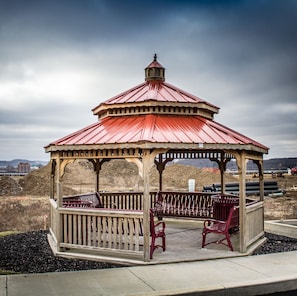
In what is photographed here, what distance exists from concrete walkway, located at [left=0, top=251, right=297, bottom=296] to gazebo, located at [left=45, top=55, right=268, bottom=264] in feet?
3.23

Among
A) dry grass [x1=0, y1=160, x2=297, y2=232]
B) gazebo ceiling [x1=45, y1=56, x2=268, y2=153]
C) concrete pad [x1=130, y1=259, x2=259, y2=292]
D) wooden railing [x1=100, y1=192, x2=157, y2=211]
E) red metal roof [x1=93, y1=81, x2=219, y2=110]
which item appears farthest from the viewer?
dry grass [x1=0, y1=160, x2=297, y2=232]

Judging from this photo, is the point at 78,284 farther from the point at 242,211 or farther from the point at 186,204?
the point at 186,204

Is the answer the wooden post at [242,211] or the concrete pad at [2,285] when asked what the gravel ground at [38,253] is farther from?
the concrete pad at [2,285]

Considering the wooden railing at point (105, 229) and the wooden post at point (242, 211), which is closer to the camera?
the wooden railing at point (105, 229)

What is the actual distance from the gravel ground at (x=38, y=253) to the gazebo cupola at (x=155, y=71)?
18.3 ft

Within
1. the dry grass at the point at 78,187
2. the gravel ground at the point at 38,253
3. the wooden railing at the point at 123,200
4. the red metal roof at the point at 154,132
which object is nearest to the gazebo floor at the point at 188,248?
the gravel ground at the point at 38,253

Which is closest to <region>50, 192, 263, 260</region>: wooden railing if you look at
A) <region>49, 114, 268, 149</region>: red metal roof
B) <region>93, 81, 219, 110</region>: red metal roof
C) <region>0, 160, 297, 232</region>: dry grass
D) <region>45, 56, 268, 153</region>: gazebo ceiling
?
<region>45, 56, 268, 153</region>: gazebo ceiling

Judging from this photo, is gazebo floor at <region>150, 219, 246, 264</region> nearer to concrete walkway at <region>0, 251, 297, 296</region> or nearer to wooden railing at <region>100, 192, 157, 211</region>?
concrete walkway at <region>0, 251, 297, 296</region>

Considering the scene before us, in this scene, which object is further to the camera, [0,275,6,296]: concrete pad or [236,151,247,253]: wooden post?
[236,151,247,253]: wooden post

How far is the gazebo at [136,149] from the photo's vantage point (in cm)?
916

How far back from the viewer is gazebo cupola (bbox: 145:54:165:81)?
12.7 m

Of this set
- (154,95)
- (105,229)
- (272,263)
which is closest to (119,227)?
(105,229)

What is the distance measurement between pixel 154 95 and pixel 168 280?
5.26 meters

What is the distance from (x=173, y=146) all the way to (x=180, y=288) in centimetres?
312
